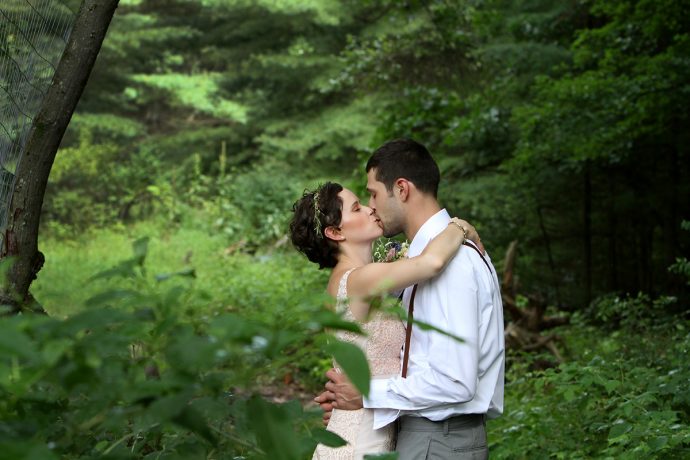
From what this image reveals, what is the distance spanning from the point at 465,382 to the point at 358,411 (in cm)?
47

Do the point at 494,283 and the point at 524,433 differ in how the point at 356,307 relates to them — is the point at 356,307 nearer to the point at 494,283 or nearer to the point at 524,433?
the point at 494,283

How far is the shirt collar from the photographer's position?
10.1ft

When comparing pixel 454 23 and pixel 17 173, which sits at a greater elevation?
pixel 454 23

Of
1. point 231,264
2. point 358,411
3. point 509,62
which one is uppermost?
point 509,62

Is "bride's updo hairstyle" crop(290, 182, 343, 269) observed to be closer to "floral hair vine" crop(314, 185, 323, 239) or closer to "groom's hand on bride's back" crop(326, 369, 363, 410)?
"floral hair vine" crop(314, 185, 323, 239)

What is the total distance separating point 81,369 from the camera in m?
1.18

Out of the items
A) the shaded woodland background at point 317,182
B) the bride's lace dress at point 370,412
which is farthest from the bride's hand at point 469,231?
the shaded woodland background at point 317,182

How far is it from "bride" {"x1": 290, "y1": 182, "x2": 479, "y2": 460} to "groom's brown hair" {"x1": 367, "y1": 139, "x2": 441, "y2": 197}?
172mm

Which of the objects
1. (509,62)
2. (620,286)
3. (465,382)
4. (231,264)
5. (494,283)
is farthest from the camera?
(231,264)

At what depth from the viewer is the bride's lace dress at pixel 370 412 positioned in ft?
9.93

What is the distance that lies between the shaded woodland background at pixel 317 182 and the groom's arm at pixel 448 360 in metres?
0.34

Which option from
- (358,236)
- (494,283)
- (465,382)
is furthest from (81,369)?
Result: (358,236)

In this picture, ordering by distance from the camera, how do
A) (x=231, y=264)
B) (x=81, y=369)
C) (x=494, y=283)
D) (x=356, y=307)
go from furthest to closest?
(x=231, y=264)
(x=356, y=307)
(x=494, y=283)
(x=81, y=369)

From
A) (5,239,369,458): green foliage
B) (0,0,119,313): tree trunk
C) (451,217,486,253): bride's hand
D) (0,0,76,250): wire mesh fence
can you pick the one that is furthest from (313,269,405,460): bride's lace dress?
(5,239,369,458): green foliage
